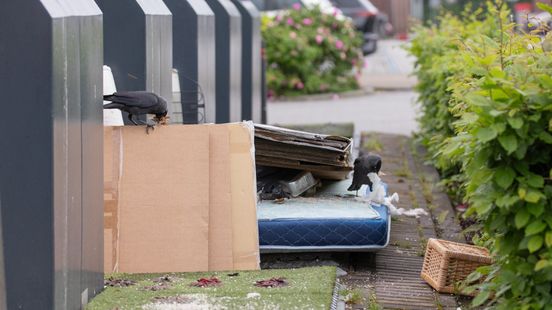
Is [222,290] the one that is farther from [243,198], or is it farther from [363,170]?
[363,170]

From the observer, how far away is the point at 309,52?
19375 mm

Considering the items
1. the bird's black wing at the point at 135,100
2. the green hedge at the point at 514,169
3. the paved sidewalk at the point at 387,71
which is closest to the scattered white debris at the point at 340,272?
the bird's black wing at the point at 135,100

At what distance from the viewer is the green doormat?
17.2ft

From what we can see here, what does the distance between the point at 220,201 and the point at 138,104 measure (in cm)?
75

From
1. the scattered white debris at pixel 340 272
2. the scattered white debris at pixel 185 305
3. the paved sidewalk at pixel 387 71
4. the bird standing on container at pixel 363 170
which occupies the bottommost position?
the scattered white debris at pixel 340 272

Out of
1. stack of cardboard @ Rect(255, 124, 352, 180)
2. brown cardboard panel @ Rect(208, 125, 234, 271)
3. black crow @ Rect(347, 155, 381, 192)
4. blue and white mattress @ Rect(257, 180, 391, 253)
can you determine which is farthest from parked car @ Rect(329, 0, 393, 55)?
brown cardboard panel @ Rect(208, 125, 234, 271)

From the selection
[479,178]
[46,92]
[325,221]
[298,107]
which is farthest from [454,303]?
[298,107]

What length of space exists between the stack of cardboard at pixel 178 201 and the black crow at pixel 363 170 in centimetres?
109

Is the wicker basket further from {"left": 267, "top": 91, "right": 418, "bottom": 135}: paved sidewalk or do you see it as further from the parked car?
the parked car

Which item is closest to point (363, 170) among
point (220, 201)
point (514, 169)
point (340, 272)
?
point (340, 272)

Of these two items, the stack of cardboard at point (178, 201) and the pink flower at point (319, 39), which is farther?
the pink flower at point (319, 39)

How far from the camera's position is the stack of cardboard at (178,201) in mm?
6238

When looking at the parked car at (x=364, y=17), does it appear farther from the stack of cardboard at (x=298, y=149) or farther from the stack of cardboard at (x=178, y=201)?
the stack of cardboard at (x=178, y=201)

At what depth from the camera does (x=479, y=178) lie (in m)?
4.49
